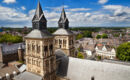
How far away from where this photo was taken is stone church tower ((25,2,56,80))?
23.4 metres

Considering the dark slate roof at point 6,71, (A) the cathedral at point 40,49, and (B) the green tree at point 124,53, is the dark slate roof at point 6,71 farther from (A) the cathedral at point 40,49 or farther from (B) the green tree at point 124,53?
(B) the green tree at point 124,53

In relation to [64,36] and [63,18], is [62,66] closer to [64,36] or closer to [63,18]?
[64,36]

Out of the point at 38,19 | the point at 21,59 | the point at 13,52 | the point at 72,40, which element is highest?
the point at 38,19

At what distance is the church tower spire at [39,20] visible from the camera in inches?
954

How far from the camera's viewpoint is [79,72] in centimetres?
2591

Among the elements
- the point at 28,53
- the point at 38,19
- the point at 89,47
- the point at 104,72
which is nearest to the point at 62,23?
the point at 38,19

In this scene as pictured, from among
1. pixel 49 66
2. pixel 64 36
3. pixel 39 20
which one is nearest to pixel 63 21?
pixel 64 36

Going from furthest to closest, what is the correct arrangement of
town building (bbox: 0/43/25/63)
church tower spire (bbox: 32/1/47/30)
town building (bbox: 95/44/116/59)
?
1. town building (bbox: 95/44/116/59)
2. town building (bbox: 0/43/25/63)
3. church tower spire (bbox: 32/1/47/30)

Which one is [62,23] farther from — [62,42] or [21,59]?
[21,59]

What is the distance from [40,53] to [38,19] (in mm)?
7515

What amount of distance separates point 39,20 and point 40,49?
638 centimetres

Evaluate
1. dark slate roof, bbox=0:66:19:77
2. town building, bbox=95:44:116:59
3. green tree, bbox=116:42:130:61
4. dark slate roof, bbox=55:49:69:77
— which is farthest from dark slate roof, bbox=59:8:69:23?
town building, bbox=95:44:116:59

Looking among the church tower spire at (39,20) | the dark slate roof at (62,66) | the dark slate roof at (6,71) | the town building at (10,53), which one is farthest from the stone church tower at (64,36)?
the town building at (10,53)

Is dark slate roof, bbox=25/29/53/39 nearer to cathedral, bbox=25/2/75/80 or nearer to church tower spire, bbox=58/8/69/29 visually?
cathedral, bbox=25/2/75/80
